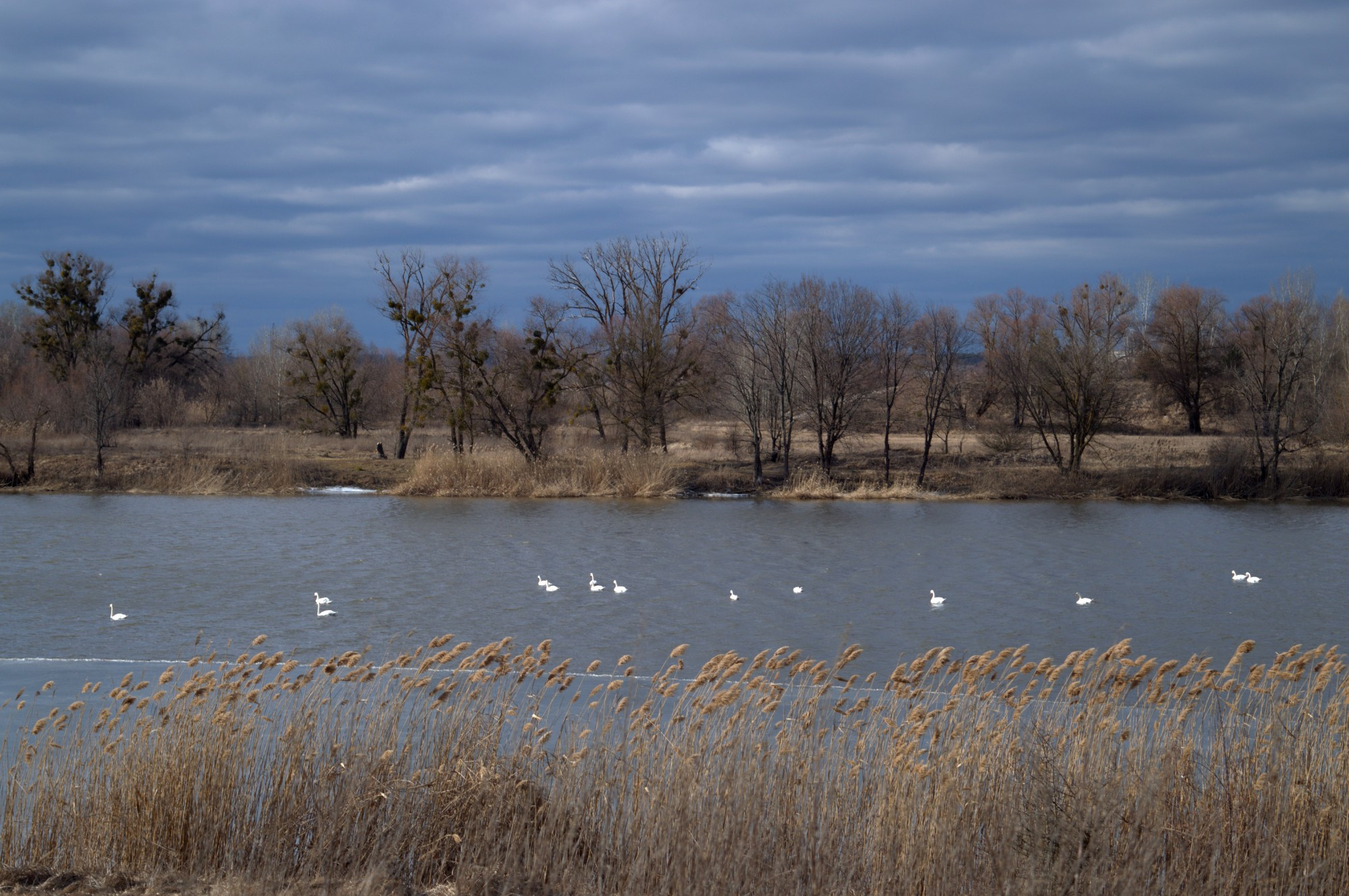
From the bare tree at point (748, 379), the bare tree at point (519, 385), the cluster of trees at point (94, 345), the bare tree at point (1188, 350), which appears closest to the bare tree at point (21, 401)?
the cluster of trees at point (94, 345)

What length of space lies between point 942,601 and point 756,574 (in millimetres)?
4242

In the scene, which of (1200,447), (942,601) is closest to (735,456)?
(1200,447)

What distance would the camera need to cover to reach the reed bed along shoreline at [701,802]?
568 centimetres

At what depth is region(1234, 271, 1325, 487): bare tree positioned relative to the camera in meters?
34.9

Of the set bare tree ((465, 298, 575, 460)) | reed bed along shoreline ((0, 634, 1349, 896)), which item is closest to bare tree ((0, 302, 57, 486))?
bare tree ((465, 298, 575, 460))

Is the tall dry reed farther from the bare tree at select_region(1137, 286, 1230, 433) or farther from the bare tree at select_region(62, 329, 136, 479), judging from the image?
the bare tree at select_region(1137, 286, 1230, 433)

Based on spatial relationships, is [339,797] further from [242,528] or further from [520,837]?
[242,528]

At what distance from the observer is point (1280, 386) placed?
35.0 meters

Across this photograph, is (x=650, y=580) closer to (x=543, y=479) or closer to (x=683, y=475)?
(x=543, y=479)

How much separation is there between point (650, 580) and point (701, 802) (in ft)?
41.1

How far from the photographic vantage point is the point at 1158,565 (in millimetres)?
20812

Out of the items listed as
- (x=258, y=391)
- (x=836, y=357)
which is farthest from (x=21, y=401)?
(x=836, y=357)

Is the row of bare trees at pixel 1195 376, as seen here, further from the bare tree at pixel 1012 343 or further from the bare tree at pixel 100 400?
the bare tree at pixel 100 400

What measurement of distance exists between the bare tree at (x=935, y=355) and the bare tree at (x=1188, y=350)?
19.5m
